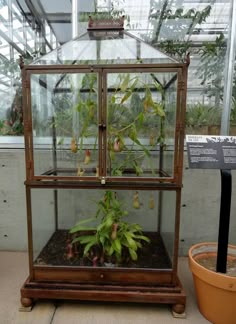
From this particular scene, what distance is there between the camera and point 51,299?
1446 mm

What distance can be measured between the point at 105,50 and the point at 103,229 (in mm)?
1130

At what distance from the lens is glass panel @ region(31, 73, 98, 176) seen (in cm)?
137

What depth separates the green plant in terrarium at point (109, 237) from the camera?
1.48 meters

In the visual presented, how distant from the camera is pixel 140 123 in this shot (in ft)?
4.79

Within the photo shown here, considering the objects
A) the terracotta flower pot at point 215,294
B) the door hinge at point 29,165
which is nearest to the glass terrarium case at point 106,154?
the door hinge at point 29,165

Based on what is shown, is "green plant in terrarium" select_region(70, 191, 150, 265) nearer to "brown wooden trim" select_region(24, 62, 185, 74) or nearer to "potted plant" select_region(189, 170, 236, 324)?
"potted plant" select_region(189, 170, 236, 324)

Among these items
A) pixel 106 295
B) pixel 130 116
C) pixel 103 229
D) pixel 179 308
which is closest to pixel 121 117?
pixel 130 116

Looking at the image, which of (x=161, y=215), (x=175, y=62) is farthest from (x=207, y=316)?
(x=175, y=62)

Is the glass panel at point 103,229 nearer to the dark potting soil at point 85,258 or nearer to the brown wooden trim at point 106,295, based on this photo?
the dark potting soil at point 85,258

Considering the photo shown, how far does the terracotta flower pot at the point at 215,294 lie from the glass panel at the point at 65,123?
2.83 ft

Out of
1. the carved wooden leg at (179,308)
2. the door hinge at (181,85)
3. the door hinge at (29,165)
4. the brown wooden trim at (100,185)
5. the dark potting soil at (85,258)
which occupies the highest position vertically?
the door hinge at (181,85)

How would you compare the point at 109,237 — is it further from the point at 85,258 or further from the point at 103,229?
the point at 85,258

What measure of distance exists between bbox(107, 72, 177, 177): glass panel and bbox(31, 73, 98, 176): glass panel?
0.11 m

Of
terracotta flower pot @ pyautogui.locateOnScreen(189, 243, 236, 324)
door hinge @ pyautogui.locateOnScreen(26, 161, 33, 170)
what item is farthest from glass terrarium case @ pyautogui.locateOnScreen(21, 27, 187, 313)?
terracotta flower pot @ pyautogui.locateOnScreen(189, 243, 236, 324)
